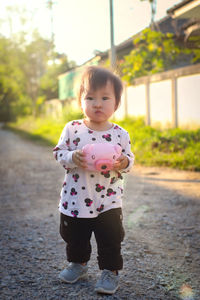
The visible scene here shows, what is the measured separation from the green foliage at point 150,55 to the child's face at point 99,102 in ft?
20.6

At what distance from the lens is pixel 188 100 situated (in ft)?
25.2

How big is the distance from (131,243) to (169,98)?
20.5ft

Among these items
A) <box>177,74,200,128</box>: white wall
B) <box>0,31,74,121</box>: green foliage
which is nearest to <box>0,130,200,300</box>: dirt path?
<box>177,74,200,128</box>: white wall

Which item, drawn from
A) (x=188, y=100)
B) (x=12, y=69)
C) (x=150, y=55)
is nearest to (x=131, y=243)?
(x=188, y=100)

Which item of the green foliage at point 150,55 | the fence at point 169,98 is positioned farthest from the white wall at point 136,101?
the green foliage at point 150,55

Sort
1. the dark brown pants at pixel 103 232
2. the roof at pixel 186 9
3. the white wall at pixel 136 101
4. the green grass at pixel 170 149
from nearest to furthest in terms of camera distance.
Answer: the dark brown pants at pixel 103 232
the roof at pixel 186 9
the green grass at pixel 170 149
the white wall at pixel 136 101

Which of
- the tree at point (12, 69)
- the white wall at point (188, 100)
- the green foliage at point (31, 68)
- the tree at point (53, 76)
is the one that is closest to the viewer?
the white wall at point (188, 100)

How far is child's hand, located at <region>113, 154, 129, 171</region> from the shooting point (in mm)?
1895

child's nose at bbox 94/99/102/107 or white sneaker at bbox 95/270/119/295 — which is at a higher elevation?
child's nose at bbox 94/99/102/107

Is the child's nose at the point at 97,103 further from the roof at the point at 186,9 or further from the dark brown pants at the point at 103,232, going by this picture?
the roof at the point at 186,9

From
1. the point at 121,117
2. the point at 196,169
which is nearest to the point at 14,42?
the point at 121,117

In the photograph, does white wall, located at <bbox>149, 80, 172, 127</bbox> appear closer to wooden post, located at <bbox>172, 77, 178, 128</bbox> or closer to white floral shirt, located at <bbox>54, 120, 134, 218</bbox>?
wooden post, located at <bbox>172, 77, 178, 128</bbox>

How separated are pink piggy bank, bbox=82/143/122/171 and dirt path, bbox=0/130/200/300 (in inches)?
27.6

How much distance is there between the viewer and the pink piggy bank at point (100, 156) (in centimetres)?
182
